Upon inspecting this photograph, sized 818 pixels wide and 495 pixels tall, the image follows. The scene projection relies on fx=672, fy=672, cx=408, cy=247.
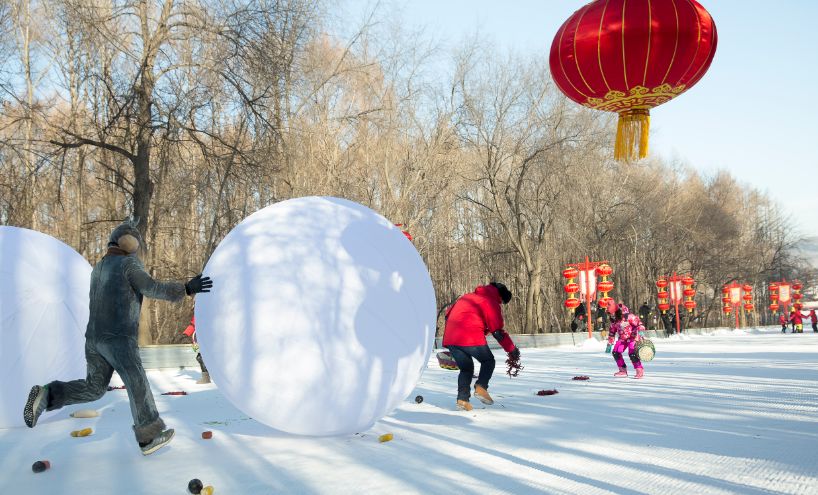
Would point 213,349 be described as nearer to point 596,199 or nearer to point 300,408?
point 300,408

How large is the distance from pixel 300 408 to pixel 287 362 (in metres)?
0.40

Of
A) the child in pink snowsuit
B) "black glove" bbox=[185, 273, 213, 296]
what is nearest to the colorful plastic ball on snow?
"black glove" bbox=[185, 273, 213, 296]

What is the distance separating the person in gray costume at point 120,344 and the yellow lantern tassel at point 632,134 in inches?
314

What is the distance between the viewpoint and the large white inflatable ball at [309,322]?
16.6 ft

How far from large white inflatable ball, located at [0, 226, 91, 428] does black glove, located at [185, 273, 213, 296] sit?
1711 millimetres

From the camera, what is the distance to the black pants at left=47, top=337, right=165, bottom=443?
16.7 ft

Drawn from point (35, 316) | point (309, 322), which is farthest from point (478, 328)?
point (35, 316)

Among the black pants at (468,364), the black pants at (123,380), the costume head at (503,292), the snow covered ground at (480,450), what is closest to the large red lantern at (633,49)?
the costume head at (503,292)

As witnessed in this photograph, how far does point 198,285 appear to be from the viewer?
199 inches

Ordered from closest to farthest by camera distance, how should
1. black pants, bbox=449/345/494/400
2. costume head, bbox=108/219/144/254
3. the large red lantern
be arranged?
costume head, bbox=108/219/144/254 < black pants, bbox=449/345/494/400 < the large red lantern

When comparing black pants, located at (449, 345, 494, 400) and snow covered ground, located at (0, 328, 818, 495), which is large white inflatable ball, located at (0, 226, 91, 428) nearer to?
snow covered ground, located at (0, 328, 818, 495)

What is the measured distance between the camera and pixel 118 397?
9.26 meters

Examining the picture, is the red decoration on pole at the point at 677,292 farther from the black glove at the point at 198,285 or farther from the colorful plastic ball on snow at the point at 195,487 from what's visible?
the colorful plastic ball on snow at the point at 195,487

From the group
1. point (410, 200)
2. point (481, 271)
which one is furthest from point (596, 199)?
point (410, 200)
